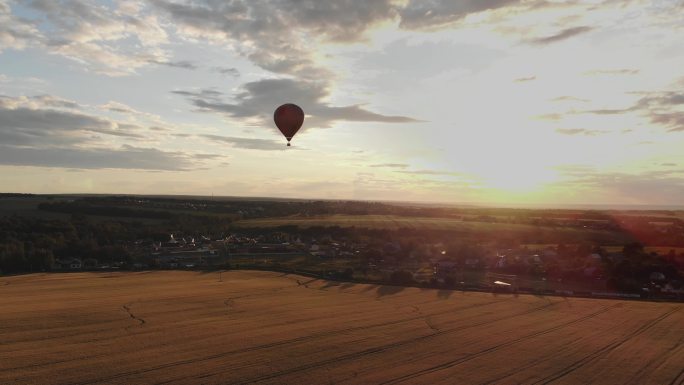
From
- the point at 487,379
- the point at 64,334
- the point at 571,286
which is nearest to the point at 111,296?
the point at 64,334

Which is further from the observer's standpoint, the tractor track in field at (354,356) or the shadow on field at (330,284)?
the shadow on field at (330,284)

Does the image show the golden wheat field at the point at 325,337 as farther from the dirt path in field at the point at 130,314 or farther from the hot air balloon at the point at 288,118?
the hot air balloon at the point at 288,118

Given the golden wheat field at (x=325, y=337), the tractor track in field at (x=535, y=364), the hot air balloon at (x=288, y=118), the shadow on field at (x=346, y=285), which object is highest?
the hot air balloon at (x=288, y=118)

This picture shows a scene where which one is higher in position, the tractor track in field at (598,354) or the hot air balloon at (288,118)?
the hot air balloon at (288,118)

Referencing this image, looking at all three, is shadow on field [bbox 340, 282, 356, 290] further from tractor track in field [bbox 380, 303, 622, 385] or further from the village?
tractor track in field [bbox 380, 303, 622, 385]

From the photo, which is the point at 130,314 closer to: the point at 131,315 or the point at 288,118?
the point at 131,315

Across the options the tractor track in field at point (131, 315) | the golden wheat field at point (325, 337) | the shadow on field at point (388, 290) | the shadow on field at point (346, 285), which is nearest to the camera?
the golden wheat field at point (325, 337)

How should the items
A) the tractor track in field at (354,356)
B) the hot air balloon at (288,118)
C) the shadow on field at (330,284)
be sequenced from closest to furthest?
→ the tractor track in field at (354,356) → the hot air balloon at (288,118) → the shadow on field at (330,284)

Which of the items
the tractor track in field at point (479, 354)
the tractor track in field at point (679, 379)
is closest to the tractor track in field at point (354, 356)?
the tractor track in field at point (479, 354)
